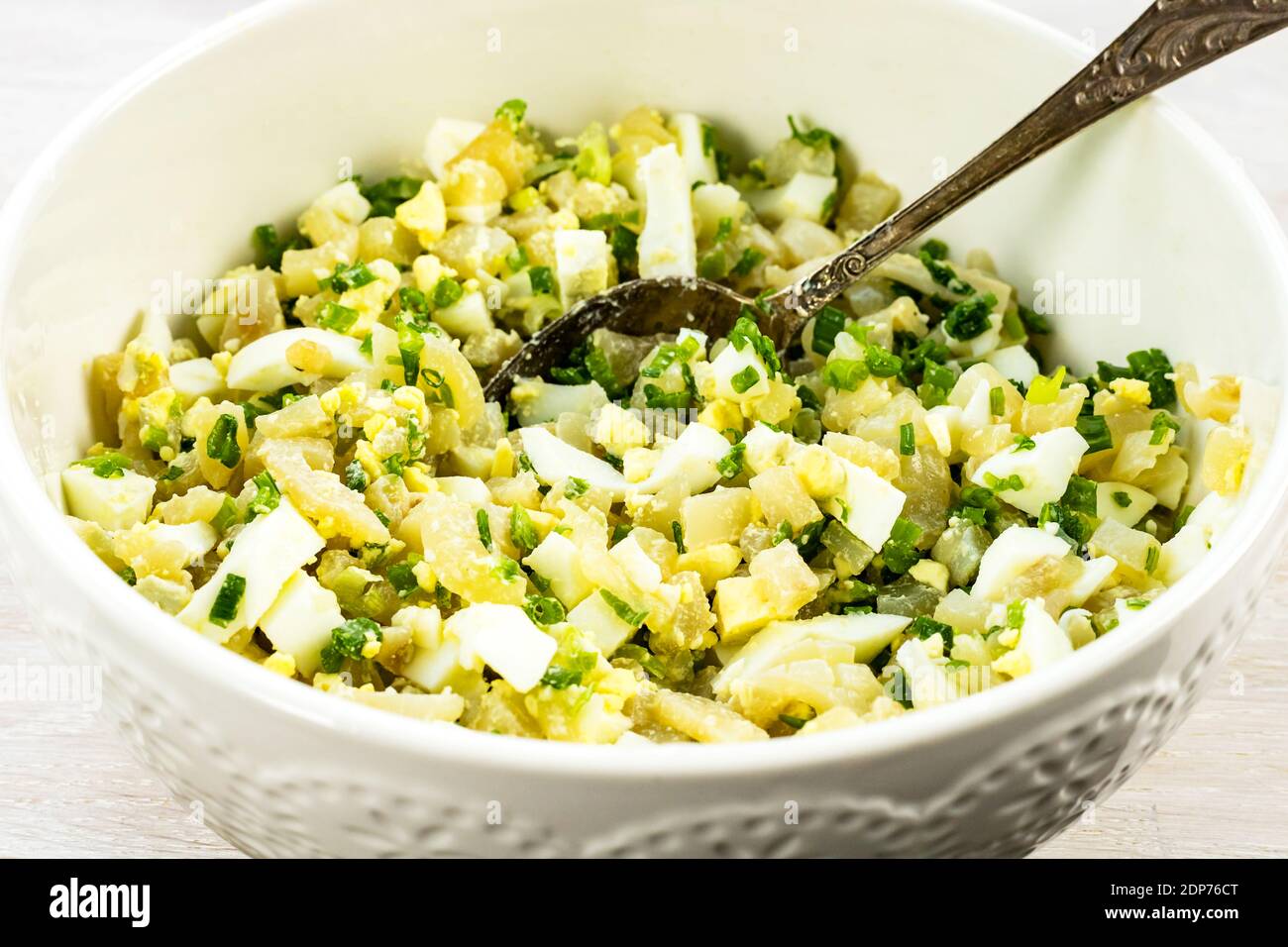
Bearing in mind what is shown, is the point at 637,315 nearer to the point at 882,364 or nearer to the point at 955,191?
the point at 882,364

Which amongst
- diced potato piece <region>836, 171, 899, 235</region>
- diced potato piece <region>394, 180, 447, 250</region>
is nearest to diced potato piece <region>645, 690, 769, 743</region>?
diced potato piece <region>394, 180, 447, 250</region>

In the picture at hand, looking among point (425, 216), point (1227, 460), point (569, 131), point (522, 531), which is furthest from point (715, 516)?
point (569, 131)

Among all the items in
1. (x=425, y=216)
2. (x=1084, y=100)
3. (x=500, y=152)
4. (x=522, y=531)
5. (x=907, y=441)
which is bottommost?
(x=522, y=531)

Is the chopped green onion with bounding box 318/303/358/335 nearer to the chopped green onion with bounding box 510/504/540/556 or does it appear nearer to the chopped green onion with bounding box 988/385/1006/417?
the chopped green onion with bounding box 510/504/540/556

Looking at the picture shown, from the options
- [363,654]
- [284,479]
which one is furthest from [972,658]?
[284,479]

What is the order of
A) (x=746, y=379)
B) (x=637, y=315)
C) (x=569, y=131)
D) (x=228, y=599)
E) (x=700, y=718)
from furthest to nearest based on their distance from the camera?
(x=569, y=131) → (x=637, y=315) → (x=746, y=379) → (x=228, y=599) → (x=700, y=718)
